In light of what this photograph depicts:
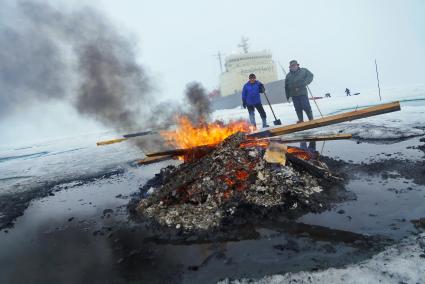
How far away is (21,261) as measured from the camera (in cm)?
411

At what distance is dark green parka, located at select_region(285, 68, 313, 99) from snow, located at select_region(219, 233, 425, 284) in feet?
27.4

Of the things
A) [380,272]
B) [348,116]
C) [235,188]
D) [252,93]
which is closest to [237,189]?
[235,188]

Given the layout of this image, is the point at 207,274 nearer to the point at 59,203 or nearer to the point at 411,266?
the point at 411,266

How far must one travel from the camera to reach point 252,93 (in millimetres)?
11539

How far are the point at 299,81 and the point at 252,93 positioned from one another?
1.78 meters

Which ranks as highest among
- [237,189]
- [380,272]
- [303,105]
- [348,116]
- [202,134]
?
[303,105]

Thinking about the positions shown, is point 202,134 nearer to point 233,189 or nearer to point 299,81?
point 233,189

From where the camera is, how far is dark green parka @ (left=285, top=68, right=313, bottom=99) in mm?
10734

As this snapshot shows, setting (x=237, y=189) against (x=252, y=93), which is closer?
(x=237, y=189)

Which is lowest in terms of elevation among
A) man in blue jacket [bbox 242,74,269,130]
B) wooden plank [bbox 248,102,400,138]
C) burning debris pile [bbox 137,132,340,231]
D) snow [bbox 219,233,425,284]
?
snow [bbox 219,233,425,284]

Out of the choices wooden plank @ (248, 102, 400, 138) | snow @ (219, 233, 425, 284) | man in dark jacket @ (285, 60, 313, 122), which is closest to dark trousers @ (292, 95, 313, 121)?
man in dark jacket @ (285, 60, 313, 122)

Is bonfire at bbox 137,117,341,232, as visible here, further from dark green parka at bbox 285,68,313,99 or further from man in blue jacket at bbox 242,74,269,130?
man in blue jacket at bbox 242,74,269,130

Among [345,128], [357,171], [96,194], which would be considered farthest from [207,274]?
[345,128]

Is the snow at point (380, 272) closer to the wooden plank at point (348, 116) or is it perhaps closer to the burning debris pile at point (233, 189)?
the burning debris pile at point (233, 189)
